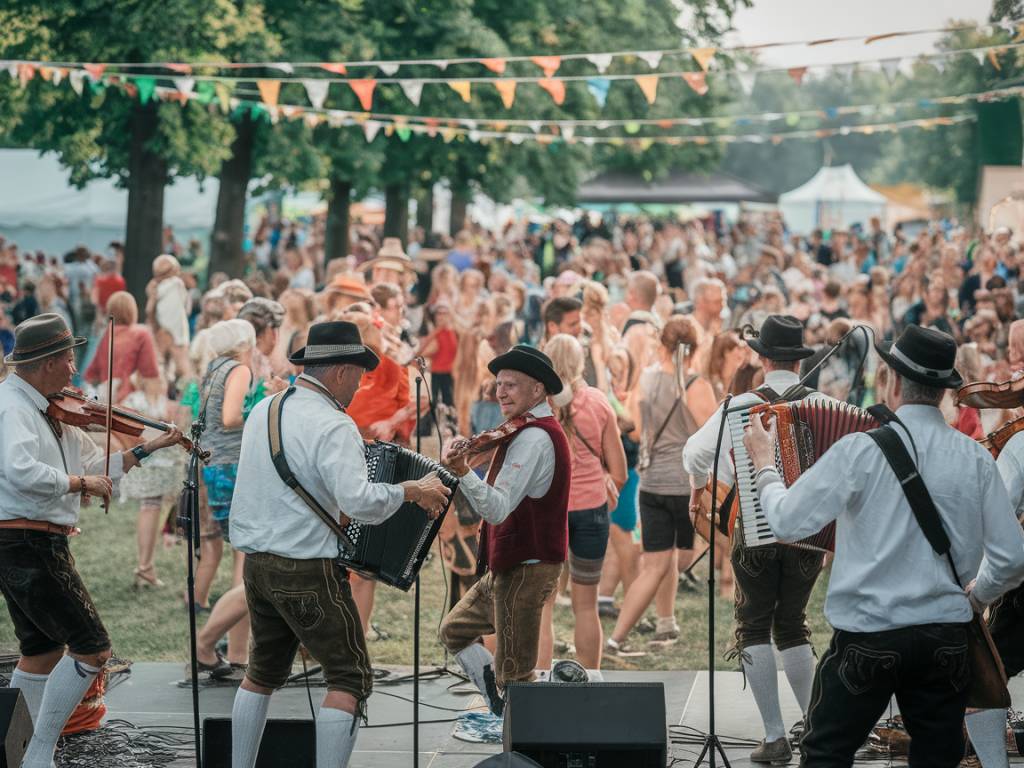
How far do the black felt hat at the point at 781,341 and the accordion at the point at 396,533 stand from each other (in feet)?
5.64

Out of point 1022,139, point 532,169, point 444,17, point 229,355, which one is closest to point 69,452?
point 229,355

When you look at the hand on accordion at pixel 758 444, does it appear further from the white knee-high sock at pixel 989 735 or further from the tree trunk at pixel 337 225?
the tree trunk at pixel 337 225

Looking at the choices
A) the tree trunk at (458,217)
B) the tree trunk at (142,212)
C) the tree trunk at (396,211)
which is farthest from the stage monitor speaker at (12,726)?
→ the tree trunk at (458,217)

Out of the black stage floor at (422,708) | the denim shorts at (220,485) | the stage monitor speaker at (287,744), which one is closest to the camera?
the stage monitor speaker at (287,744)

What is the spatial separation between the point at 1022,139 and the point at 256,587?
27621 mm

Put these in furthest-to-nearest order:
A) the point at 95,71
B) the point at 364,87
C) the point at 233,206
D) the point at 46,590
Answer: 1. the point at 233,206
2. the point at 95,71
3. the point at 364,87
4. the point at 46,590

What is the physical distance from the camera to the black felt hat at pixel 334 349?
19.9 feet

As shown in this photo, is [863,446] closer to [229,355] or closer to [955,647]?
[955,647]

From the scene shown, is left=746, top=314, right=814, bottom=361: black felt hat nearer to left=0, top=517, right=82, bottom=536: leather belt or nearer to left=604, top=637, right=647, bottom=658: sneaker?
left=604, top=637, right=647, bottom=658: sneaker

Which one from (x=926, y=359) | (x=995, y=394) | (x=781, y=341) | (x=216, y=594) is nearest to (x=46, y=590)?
(x=781, y=341)

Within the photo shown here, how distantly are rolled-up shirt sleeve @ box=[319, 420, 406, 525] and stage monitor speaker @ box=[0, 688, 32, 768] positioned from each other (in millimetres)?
1513

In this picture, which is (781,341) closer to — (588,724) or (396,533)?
(396,533)

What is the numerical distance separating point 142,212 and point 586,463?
44.5 ft

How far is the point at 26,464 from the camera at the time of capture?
6.18 metres
